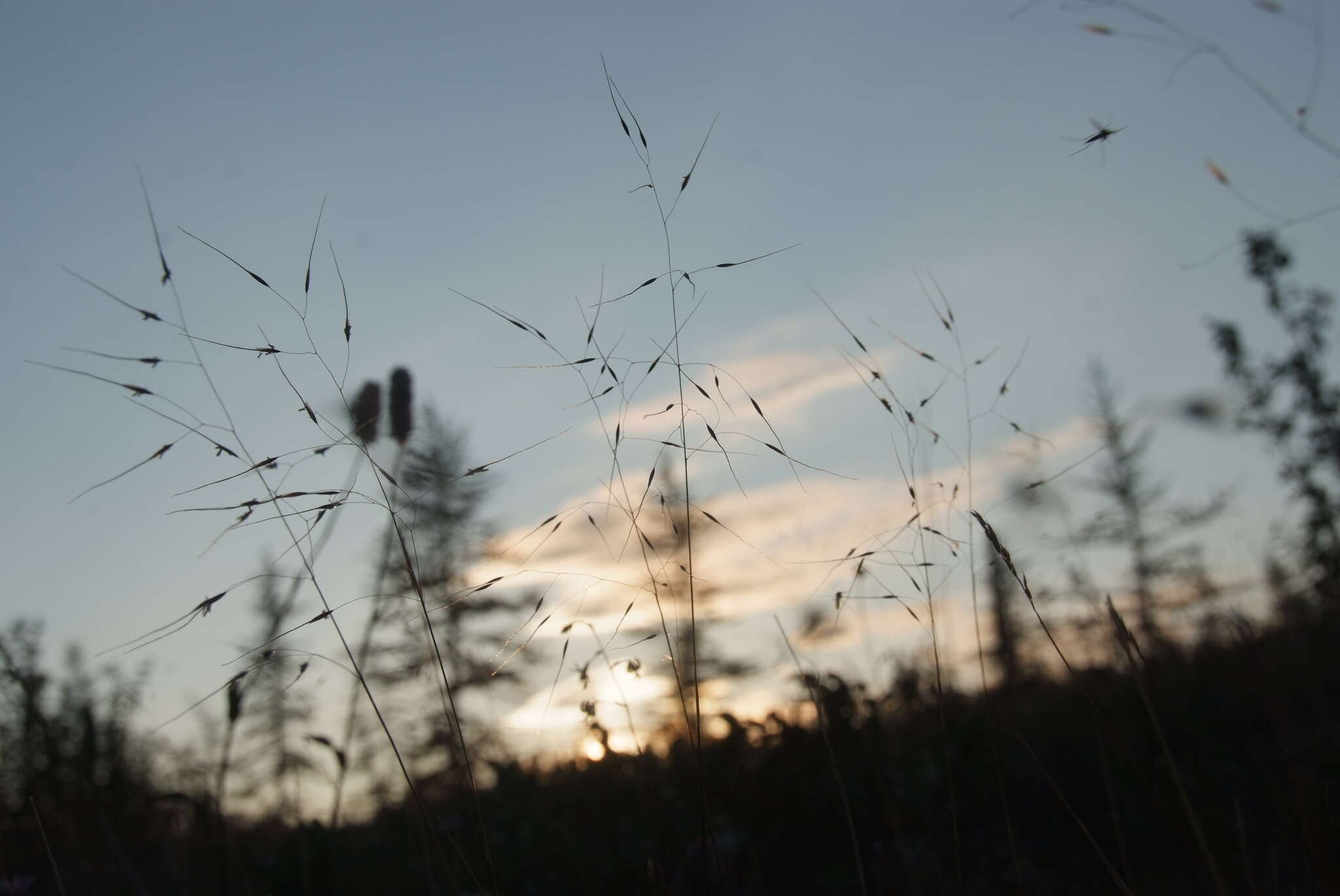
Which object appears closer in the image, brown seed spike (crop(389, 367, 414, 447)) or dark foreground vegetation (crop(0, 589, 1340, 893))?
dark foreground vegetation (crop(0, 589, 1340, 893))

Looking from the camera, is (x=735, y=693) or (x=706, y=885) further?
(x=735, y=693)

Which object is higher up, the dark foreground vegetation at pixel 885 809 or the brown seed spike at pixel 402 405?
the brown seed spike at pixel 402 405

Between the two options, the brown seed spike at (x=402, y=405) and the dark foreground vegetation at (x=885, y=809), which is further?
the brown seed spike at (x=402, y=405)

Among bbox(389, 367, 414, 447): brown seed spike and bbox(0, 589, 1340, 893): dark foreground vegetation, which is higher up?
bbox(389, 367, 414, 447): brown seed spike

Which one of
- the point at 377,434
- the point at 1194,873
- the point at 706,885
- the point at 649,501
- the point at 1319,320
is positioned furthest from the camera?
the point at 1319,320

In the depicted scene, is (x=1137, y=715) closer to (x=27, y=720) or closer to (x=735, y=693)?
(x=735, y=693)

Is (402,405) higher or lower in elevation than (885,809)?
higher

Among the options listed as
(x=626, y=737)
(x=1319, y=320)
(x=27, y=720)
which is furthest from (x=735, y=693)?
(x=1319, y=320)

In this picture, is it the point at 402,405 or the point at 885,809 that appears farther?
the point at 402,405
